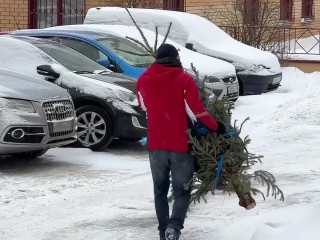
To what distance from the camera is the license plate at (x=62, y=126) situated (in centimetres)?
900

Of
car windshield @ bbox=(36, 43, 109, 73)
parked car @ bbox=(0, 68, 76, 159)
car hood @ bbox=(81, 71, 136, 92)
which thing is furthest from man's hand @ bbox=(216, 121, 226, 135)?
car windshield @ bbox=(36, 43, 109, 73)

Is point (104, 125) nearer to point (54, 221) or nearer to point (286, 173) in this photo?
point (286, 173)

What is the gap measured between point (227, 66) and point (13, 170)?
6.18 m

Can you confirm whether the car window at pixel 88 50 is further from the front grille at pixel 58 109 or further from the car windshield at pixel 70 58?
the front grille at pixel 58 109

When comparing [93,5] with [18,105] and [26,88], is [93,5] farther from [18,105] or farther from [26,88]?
[18,105]

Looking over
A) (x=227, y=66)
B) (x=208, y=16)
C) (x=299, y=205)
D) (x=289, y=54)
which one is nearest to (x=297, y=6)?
(x=208, y=16)

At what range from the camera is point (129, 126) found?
9.96 meters

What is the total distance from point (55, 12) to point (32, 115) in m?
16.2

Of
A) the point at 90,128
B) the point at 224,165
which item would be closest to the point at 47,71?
the point at 90,128

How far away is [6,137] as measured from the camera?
8.59m

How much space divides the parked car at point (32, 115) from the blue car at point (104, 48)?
2.47 meters

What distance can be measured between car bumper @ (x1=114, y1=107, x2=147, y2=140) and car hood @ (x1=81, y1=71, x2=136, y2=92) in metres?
0.43

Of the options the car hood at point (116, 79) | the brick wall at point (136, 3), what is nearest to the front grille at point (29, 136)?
the car hood at point (116, 79)

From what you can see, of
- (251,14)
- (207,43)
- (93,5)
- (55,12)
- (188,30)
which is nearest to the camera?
(188,30)
